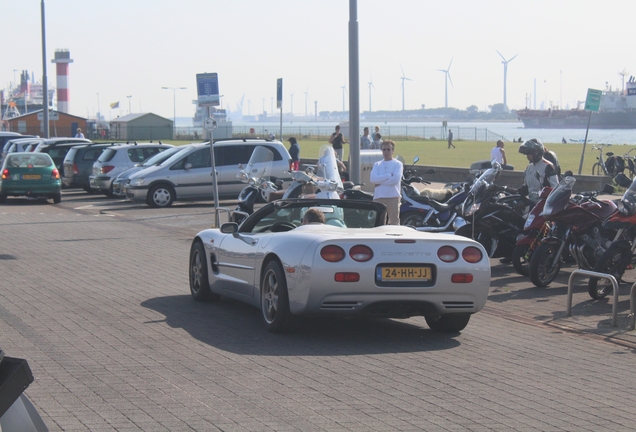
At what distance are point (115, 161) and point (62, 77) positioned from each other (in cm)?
11563

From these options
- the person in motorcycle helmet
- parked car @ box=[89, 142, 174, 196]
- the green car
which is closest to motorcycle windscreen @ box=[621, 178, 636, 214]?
the person in motorcycle helmet

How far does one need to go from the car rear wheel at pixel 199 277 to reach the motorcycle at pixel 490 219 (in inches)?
180

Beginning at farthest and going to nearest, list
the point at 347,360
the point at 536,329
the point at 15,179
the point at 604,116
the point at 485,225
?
the point at 604,116, the point at 15,179, the point at 485,225, the point at 536,329, the point at 347,360

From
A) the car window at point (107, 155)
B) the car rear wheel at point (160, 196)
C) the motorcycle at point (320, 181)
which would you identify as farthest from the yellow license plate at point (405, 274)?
the car window at point (107, 155)

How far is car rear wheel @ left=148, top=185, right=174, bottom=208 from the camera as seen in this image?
2414 cm

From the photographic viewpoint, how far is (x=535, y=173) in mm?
13516

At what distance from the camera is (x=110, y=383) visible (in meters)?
6.16

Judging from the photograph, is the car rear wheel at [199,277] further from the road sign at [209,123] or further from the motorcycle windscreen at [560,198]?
the road sign at [209,123]

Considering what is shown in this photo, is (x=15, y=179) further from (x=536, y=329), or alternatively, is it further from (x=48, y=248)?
(x=536, y=329)

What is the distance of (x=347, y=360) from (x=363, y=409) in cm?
146

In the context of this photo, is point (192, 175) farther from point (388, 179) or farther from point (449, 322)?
point (449, 322)

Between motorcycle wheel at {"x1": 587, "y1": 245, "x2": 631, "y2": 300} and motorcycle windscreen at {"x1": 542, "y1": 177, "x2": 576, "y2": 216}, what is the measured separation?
944 mm

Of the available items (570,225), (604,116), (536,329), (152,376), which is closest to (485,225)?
(570,225)

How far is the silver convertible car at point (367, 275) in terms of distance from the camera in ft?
24.6
